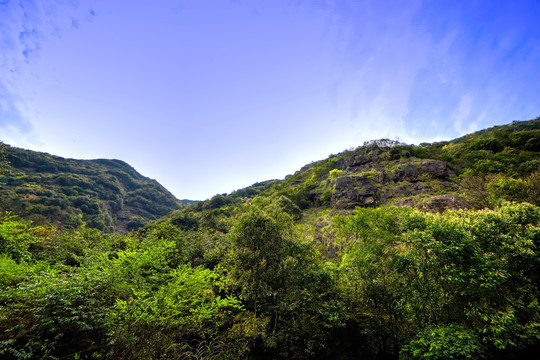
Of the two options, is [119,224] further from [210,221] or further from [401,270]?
[401,270]

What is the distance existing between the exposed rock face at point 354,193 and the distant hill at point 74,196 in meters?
49.8

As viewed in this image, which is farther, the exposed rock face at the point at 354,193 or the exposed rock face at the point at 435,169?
the exposed rock face at the point at 354,193

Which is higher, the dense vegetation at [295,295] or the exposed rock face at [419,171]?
the exposed rock face at [419,171]

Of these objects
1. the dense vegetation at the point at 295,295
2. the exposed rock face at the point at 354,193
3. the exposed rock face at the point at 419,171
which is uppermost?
the exposed rock face at the point at 419,171

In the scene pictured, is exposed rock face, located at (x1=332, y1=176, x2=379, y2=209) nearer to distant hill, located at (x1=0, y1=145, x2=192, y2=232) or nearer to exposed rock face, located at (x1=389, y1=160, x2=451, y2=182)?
exposed rock face, located at (x1=389, y1=160, x2=451, y2=182)

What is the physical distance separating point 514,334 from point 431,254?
3.27 meters

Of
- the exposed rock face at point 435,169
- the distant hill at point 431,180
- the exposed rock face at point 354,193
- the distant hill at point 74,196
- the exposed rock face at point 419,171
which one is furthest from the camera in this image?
the distant hill at point 74,196

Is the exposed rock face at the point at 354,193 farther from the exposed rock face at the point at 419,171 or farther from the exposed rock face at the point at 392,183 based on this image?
the exposed rock face at the point at 419,171

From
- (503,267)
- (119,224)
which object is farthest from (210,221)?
(119,224)

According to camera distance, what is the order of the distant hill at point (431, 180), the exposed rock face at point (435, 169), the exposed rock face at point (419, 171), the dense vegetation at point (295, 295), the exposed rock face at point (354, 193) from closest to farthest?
1. the dense vegetation at point (295, 295)
2. the distant hill at point (431, 180)
3. the exposed rock face at point (435, 169)
4. the exposed rock face at point (419, 171)
5. the exposed rock face at point (354, 193)

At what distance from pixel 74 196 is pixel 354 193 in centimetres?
8128

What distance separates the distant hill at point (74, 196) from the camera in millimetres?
48469

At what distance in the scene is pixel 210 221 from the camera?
115 feet

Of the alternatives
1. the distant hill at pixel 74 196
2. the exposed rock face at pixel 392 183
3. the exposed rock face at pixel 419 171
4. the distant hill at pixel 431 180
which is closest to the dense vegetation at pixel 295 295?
the distant hill at pixel 431 180
